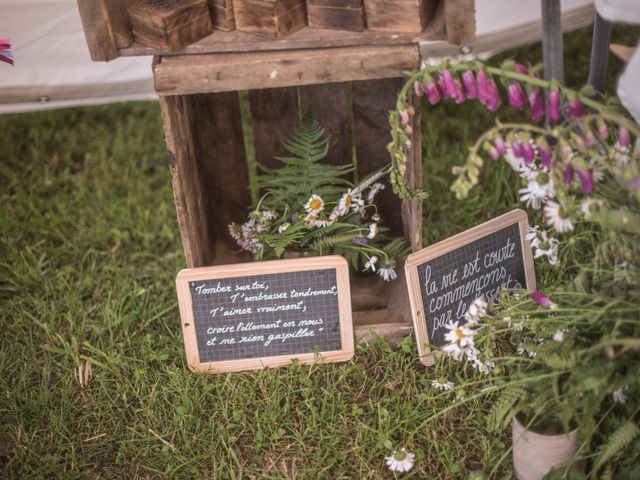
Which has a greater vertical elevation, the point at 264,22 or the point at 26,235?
the point at 264,22

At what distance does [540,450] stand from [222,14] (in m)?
1.28

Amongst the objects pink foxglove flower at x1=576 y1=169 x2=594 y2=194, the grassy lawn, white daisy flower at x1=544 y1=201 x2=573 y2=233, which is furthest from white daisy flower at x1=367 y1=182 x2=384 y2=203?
pink foxglove flower at x1=576 y1=169 x2=594 y2=194

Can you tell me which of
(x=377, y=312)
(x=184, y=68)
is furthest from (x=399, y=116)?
(x=377, y=312)

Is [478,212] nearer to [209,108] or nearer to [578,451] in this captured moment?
[209,108]

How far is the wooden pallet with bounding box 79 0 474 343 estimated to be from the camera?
6.18ft

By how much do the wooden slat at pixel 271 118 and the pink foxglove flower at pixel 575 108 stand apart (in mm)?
958

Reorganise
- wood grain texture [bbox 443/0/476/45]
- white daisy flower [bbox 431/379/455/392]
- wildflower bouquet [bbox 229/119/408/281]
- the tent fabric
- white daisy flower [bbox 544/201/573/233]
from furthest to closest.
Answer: the tent fabric, wildflower bouquet [bbox 229/119/408/281], white daisy flower [bbox 431/379/455/392], wood grain texture [bbox 443/0/476/45], white daisy flower [bbox 544/201/573/233]

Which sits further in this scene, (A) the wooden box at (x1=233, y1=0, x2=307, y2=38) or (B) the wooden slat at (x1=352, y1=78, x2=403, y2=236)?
(B) the wooden slat at (x1=352, y1=78, x2=403, y2=236)

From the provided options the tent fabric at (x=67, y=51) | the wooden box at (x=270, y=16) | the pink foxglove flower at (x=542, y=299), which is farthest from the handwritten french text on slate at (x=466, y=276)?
the tent fabric at (x=67, y=51)

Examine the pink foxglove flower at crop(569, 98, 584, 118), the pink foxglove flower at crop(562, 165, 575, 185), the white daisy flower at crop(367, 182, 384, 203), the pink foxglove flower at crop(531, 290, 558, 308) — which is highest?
the pink foxglove flower at crop(569, 98, 584, 118)

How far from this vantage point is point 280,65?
1884 millimetres

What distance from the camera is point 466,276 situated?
7.28 ft

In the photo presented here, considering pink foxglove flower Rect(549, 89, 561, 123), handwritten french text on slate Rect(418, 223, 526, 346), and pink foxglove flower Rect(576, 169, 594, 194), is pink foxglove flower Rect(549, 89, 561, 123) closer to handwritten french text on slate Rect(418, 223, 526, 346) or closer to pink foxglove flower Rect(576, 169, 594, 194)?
pink foxglove flower Rect(576, 169, 594, 194)

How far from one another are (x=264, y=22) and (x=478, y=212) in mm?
1226
